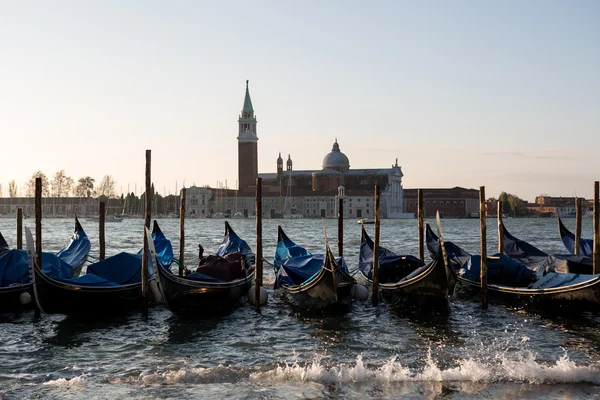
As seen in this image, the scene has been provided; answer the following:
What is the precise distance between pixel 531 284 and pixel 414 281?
1.90 meters

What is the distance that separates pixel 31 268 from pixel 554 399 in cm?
589

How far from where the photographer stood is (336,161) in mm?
83625

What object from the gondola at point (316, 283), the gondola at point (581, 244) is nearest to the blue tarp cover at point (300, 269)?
the gondola at point (316, 283)

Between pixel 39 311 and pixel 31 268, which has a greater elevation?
pixel 31 268

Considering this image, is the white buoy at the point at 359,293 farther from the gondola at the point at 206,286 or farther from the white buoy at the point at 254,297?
the gondola at the point at 206,286

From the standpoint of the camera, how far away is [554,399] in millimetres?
5840

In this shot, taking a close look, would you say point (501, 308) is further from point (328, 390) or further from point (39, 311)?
point (39, 311)

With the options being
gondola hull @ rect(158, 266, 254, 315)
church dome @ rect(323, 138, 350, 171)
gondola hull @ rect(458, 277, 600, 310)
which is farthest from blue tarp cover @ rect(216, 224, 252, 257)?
church dome @ rect(323, 138, 350, 171)

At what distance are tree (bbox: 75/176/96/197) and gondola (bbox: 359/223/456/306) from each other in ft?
266

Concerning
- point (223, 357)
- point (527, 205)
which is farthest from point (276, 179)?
point (223, 357)

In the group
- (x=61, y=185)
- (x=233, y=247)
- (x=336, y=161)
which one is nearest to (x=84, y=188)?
(x=61, y=185)

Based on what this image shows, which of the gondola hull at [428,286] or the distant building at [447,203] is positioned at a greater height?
the distant building at [447,203]

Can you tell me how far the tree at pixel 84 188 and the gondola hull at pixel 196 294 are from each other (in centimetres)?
8167

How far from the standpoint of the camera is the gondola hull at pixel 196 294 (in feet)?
29.8
